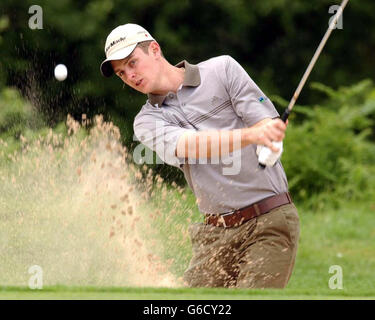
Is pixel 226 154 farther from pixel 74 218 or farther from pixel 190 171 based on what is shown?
pixel 74 218

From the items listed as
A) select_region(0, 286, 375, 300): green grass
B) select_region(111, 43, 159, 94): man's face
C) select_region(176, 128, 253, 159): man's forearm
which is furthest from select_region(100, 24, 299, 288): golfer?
select_region(0, 286, 375, 300): green grass

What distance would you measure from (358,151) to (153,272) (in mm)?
5410

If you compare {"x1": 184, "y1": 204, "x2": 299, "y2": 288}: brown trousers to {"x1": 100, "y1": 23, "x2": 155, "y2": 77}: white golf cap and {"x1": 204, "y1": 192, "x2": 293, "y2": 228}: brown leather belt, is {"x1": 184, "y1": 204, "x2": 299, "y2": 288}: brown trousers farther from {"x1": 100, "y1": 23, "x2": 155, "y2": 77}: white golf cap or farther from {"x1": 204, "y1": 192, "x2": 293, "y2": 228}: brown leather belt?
{"x1": 100, "y1": 23, "x2": 155, "y2": 77}: white golf cap

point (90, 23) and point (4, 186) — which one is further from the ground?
point (90, 23)

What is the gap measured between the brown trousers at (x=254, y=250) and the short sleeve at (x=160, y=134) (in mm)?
441

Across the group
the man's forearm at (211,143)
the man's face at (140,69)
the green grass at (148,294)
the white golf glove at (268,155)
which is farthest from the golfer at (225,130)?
the green grass at (148,294)

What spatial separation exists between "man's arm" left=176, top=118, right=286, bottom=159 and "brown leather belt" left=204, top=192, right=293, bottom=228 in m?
0.38

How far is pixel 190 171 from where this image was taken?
4402 millimetres

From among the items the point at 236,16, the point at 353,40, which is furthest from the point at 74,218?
the point at 353,40

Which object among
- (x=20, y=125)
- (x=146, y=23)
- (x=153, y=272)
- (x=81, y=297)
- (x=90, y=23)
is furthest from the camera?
(x=146, y=23)

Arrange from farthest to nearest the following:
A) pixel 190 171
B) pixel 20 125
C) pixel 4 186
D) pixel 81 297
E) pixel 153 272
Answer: pixel 20 125
pixel 4 186
pixel 153 272
pixel 190 171
pixel 81 297

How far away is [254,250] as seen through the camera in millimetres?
4340

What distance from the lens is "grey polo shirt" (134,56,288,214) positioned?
4.25m

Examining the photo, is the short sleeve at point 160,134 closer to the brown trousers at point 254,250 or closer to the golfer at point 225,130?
the golfer at point 225,130
